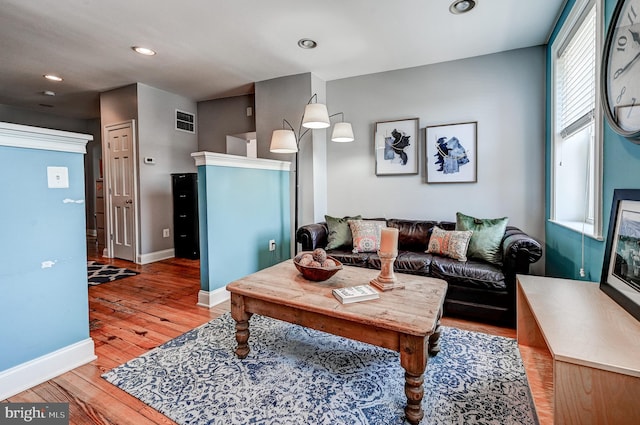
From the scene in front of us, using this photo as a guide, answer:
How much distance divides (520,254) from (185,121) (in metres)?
5.10

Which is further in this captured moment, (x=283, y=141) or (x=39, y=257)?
(x=283, y=141)

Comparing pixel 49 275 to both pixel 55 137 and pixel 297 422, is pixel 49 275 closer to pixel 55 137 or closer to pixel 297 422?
pixel 55 137

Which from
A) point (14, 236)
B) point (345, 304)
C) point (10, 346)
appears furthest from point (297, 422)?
point (14, 236)

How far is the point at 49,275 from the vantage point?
1785 millimetres

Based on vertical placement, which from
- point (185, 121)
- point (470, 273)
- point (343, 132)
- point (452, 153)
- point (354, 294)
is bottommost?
point (470, 273)

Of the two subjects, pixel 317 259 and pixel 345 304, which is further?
pixel 317 259

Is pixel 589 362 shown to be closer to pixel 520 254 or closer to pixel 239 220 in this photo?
pixel 520 254

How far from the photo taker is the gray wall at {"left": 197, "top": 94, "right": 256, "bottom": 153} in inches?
191

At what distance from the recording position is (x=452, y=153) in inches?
134

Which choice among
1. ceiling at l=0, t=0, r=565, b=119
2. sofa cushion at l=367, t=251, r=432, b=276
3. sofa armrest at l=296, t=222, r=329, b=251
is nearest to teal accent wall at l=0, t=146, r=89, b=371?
ceiling at l=0, t=0, r=565, b=119

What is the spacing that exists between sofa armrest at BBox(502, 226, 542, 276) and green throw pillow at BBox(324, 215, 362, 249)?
4.88ft

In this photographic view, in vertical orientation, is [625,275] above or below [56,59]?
below

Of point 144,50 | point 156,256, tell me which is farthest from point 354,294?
point 156,256

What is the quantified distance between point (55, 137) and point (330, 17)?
2220 mm
